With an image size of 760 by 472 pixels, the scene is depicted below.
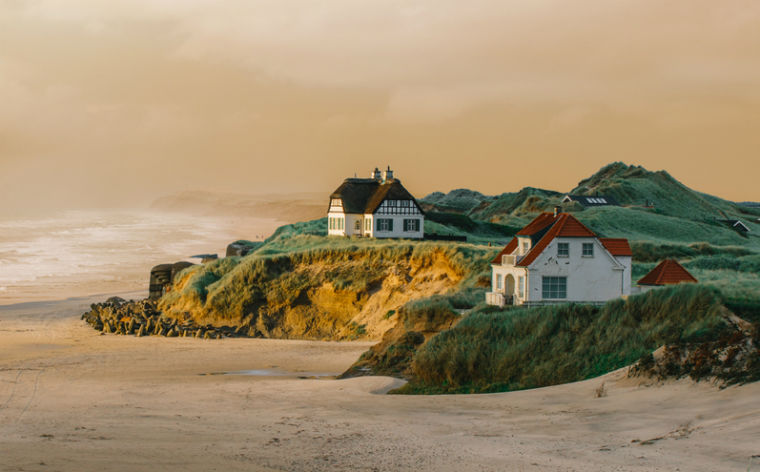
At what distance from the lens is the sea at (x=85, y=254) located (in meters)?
64.0

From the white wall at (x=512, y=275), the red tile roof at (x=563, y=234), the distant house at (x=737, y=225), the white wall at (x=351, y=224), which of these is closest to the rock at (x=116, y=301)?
the white wall at (x=351, y=224)

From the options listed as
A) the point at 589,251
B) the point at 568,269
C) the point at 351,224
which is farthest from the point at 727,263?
the point at 351,224

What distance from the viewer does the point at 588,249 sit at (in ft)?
103

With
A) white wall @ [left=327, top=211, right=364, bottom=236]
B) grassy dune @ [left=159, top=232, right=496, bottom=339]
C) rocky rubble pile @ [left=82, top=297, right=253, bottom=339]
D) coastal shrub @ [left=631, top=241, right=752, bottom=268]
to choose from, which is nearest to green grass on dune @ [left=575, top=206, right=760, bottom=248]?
coastal shrub @ [left=631, top=241, right=752, bottom=268]

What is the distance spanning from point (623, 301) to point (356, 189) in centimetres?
3664

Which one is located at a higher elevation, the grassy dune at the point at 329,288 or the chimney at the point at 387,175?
the chimney at the point at 387,175

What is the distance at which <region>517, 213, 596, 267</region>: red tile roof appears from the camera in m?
31.0

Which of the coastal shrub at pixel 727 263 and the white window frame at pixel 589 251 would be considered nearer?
the white window frame at pixel 589 251

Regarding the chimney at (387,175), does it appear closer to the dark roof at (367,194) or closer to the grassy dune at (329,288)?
the dark roof at (367,194)

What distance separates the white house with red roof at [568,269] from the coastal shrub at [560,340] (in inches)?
165

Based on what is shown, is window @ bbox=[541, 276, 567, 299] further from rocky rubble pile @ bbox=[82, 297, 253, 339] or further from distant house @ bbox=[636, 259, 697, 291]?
rocky rubble pile @ bbox=[82, 297, 253, 339]

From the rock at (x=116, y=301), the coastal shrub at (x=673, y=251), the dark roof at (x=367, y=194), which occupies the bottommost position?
the rock at (x=116, y=301)

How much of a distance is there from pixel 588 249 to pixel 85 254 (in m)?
78.2

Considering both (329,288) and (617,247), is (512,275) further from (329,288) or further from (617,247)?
(329,288)
